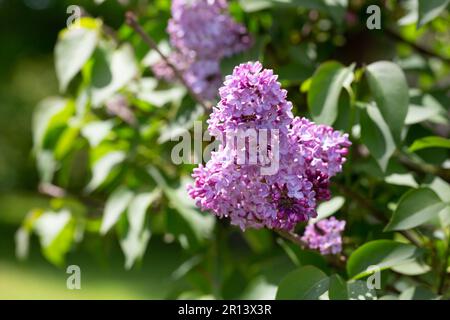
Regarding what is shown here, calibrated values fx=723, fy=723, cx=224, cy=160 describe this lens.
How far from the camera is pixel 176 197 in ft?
5.77

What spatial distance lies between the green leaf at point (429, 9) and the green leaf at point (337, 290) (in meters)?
0.52

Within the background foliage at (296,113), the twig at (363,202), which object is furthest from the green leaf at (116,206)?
the twig at (363,202)

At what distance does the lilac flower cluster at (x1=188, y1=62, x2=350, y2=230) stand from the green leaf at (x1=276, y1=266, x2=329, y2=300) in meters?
0.20

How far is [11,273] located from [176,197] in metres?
4.37

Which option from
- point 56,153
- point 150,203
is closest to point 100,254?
point 56,153

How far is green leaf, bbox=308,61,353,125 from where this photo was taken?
139cm

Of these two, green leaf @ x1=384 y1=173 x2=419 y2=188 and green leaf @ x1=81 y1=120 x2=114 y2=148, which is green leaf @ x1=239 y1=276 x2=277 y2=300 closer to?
green leaf @ x1=384 y1=173 x2=419 y2=188

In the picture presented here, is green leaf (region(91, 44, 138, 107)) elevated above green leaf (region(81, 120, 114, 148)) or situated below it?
above

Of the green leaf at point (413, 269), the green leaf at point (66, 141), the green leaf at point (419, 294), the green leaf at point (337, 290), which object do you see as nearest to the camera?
the green leaf at point (337, 290)

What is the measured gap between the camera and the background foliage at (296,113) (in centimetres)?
140

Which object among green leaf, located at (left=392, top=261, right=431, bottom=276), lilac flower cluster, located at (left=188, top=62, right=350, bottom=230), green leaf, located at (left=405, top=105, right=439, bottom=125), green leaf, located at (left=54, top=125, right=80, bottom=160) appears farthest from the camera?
green leaf, located at (left=54, top=125, right=80, bottom=160)

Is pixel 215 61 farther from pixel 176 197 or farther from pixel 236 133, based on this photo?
pixel 236 133

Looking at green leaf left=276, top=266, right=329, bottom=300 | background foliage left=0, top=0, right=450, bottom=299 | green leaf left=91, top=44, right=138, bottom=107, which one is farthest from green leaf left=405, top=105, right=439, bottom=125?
green leaf left=91, top=44, right=138, bottom=107

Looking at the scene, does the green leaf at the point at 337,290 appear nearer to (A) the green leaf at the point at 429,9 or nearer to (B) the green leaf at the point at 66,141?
(A) the green leaf at the point at 429,9
